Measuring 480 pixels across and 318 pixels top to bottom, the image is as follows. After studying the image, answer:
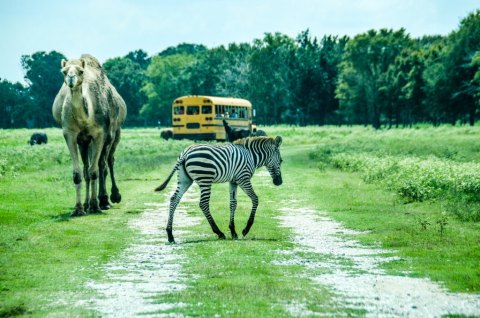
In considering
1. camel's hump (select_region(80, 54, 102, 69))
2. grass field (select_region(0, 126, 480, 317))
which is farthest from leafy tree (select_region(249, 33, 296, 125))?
camel's hump (select_region(80, 54, 102, 69))

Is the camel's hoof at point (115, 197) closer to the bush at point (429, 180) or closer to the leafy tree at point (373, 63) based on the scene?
the bush at point (429, 180)

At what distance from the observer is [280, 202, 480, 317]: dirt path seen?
859 centimetres

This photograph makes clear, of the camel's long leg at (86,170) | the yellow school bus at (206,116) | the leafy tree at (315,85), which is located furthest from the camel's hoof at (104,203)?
the leafy tree at (315,85)

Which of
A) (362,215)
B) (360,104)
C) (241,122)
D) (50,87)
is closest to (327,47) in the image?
(360,104)

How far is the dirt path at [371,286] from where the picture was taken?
Result: 859 centimetres

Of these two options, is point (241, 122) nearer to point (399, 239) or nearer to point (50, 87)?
point (399, 239)

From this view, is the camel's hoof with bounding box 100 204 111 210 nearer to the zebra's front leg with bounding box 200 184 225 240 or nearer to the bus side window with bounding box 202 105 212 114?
the zebra's front leg with bounding box 200 184 225 240

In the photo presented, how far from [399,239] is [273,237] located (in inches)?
94.4

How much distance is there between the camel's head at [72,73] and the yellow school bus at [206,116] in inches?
A: 1767

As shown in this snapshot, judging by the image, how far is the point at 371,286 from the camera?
9.91 meters

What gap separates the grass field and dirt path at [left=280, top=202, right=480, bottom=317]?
0.29 meters

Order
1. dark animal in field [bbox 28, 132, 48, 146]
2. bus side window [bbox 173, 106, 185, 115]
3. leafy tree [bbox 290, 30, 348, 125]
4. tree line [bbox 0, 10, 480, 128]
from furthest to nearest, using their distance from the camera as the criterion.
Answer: leafy tree [bbox 290, 30, 348, 125] < tree line [bbox 0, 10, 480, 128] < bus side window [bbox 173, 106, 185, 115] < dark animal in field [bbox 28, 132, 48, 146]

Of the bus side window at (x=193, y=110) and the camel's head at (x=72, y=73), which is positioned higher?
the camel's head at (x=72, y=73)

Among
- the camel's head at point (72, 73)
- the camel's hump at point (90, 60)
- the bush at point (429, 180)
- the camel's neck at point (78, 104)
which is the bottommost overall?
the bush at point (429, 180)
